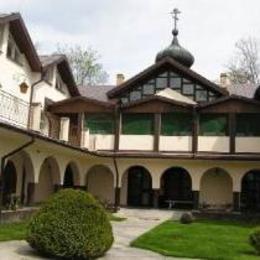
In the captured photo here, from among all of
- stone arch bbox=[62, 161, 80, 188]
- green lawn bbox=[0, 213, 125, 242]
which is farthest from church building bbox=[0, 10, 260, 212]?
green lawn bbox=[0, 213, 125, 242]

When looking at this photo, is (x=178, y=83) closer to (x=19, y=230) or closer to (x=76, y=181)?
(x=76, y=181)

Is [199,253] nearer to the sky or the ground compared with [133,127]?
nearer to the ground

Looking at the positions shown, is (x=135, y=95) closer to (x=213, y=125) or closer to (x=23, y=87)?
(x=213, y=125)

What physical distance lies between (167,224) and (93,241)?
906 cm

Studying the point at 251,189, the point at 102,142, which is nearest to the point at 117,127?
the point at 102,142

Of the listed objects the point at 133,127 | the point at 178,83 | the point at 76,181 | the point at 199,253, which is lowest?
the point at 199,253

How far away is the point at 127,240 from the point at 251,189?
502 inches

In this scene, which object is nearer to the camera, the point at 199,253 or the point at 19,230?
the point at 199,253

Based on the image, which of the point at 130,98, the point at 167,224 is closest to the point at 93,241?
the point at 167,224

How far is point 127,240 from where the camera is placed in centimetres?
1609

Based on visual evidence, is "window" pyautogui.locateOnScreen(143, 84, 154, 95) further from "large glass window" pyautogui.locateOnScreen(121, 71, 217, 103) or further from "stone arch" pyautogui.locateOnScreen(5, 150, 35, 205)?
"stone arch" pyautogui.locateOnScreen(5, 150, 35, 205)

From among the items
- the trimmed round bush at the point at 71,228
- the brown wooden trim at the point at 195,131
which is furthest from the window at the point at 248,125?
the trimmed round bush at the point at 71,228

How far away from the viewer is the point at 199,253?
45.5 ft

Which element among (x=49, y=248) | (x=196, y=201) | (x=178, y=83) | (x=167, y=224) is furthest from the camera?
(x=178, y=83)
